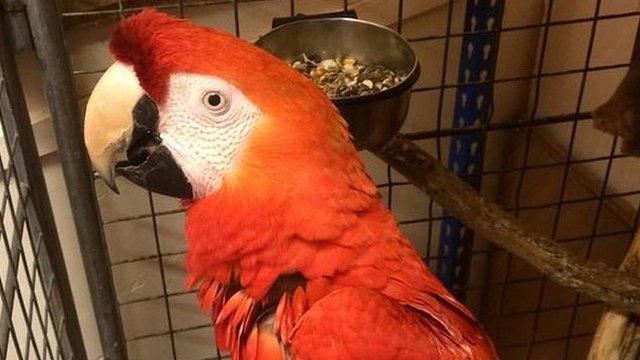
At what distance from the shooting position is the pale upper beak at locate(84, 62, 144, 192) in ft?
1.93

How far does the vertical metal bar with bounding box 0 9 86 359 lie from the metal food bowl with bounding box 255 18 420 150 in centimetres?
27

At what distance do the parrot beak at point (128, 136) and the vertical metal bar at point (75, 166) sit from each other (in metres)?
0.20

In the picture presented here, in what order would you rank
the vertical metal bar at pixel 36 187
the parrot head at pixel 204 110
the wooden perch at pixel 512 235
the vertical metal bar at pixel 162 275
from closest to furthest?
the parrot head at pixel 204 110 → the vertical metal bar at pixel 36 187 → the wooden perch at pixel 512 235 → the vertical metal bar at pixel 162 275

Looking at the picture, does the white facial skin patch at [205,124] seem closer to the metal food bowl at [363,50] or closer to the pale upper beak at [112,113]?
the pale upper beak at [112,113]

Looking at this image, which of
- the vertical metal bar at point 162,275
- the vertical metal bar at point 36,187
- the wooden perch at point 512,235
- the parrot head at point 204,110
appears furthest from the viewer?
the vertical metal bar at point 162,275

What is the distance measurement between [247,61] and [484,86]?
61 centimetres

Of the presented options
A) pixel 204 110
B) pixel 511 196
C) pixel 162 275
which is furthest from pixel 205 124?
pixel 511 196

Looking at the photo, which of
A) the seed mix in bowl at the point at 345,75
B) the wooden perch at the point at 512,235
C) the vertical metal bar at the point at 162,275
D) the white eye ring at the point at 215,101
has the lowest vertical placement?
the vertical metal bar at the point at 162,275

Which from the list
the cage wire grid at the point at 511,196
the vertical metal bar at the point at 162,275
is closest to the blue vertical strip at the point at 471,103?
the cage wire grid at the point at 511,196

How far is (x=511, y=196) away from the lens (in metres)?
1.43

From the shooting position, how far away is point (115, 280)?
111cm

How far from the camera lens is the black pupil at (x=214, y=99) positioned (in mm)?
581

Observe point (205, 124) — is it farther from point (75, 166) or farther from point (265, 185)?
point (75, 166)

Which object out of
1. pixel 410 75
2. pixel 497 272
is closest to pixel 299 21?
pixel 410 75
